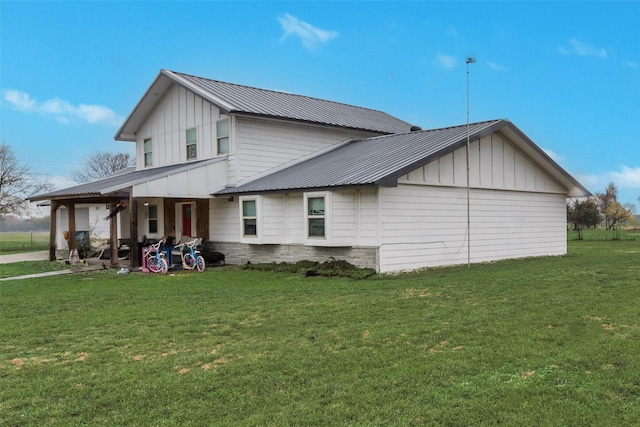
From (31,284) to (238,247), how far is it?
21.5 feet

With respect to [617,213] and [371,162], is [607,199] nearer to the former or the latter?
[617,213]

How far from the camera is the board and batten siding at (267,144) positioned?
1914 centimetres

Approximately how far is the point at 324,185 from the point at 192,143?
7.82 metres

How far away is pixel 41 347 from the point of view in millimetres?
7285

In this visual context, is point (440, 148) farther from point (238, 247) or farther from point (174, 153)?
point (174, 153)

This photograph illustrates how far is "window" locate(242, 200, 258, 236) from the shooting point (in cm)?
1809

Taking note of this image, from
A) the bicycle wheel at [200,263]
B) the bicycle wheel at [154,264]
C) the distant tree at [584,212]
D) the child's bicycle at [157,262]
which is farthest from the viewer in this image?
the distant tree at [584,212]

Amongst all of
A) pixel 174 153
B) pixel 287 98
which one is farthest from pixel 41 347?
pixel 287 98

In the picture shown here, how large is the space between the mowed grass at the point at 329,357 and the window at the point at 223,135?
8.72 metres

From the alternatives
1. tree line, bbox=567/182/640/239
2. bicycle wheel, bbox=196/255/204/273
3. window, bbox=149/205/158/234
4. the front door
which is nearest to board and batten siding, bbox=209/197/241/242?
the front door

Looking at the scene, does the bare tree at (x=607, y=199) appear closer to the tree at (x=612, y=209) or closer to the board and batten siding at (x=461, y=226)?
the tree at (x=612, y=209)

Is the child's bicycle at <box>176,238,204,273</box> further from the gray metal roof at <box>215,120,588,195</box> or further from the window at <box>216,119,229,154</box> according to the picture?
the window at <box>216,119,229,154</box>

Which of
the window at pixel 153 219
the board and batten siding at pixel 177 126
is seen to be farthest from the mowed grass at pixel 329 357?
the window at pixel 153 219

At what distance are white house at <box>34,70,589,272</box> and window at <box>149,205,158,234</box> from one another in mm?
→ 87
